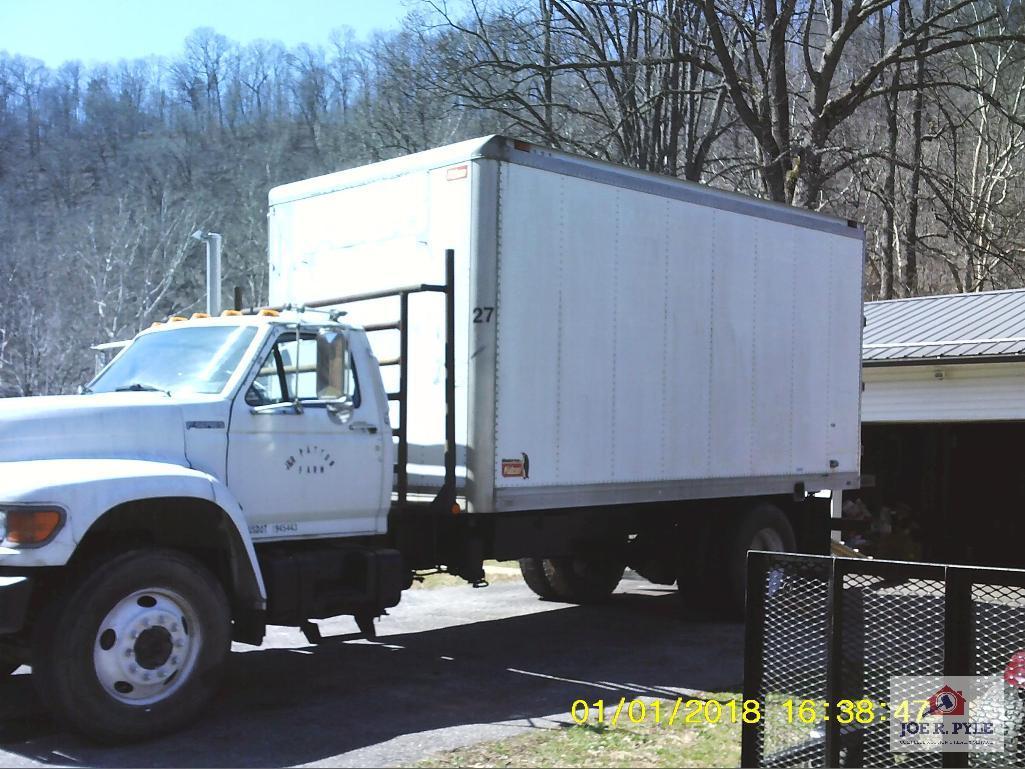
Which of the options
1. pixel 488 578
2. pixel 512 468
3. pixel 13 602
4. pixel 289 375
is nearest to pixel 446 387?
pixel 512 468

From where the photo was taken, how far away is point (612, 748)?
20.3ft

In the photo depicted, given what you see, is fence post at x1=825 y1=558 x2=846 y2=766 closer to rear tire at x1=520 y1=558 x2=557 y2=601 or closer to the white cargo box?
the white cargo box

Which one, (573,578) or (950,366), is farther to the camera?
(950,366)

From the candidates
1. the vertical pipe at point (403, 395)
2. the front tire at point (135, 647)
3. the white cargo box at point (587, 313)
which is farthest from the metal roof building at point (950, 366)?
the front tire at point (135, 647)

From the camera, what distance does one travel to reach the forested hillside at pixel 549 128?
2056 cm

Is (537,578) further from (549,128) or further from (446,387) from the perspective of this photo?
(549,128)

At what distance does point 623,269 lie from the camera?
9.26 metres

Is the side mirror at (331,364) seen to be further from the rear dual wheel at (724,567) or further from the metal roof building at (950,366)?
the metal roof building at (950,366)

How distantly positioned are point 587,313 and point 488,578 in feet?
19.5

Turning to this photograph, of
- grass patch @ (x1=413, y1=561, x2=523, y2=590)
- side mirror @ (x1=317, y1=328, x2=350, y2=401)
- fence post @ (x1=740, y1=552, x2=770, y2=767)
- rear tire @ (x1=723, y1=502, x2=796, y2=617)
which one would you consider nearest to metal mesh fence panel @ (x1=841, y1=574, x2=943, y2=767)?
fence post @ (x1=740, y1=552, x2=770, y2=767)

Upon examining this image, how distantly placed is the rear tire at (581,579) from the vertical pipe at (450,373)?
3.91m

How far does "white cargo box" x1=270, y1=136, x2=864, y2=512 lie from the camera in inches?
324

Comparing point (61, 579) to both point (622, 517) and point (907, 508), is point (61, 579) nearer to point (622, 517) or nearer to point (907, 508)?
point (622, 517)

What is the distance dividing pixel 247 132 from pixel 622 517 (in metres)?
55.3
